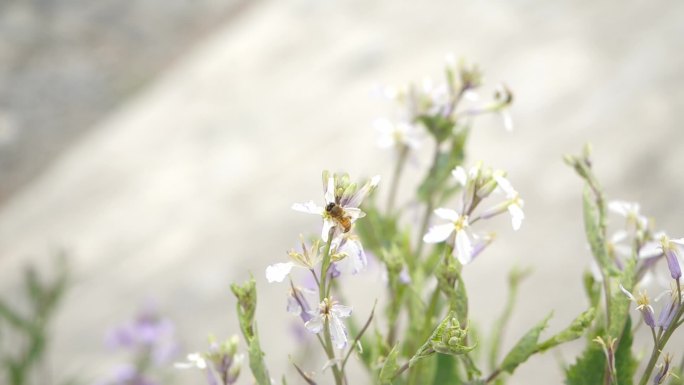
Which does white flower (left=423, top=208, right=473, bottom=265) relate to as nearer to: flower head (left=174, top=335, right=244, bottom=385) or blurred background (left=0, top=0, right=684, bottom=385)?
flower head (left=174, top=335, right=244, bottom=385)

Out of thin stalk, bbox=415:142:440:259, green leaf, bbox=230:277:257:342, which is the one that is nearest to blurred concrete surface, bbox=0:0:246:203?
thin stalk, bbox=415:142:440:259

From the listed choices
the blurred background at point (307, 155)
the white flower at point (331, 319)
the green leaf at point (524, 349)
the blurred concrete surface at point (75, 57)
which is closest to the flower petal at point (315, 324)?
the white flower at point (331, 319)

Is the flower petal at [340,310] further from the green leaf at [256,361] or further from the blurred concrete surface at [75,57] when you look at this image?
the blurred concrete surface at [75,57]

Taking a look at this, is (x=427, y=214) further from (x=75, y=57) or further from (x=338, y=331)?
(x=75, y=57)

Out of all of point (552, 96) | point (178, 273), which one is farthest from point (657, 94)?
point (178, 273)

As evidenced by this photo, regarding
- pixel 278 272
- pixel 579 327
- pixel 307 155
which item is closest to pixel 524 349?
pixel 579 327

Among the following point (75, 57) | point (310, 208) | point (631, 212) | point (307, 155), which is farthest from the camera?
point (75, 57)
